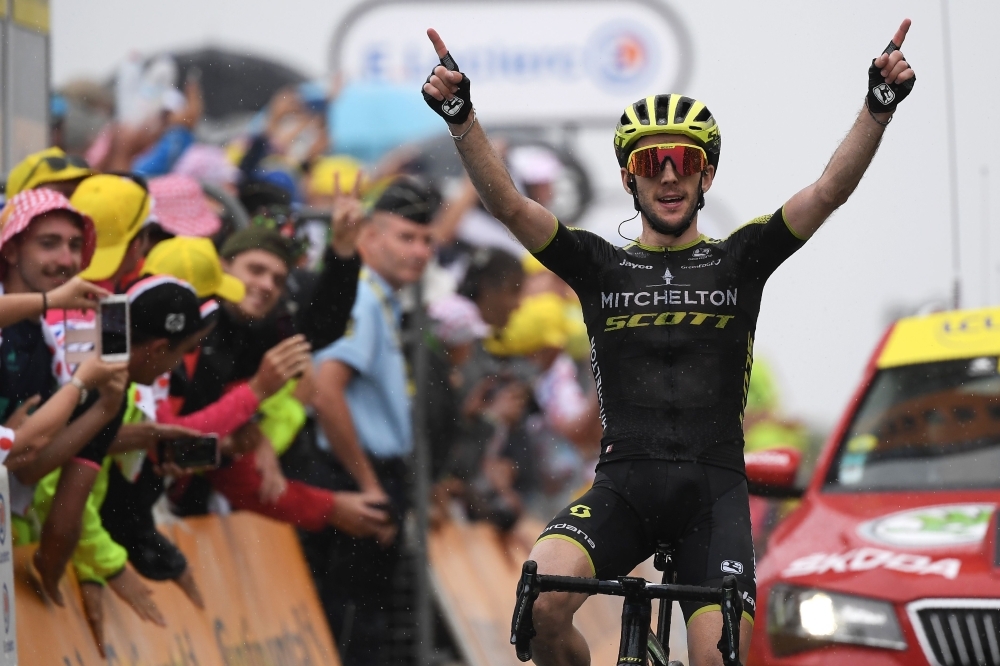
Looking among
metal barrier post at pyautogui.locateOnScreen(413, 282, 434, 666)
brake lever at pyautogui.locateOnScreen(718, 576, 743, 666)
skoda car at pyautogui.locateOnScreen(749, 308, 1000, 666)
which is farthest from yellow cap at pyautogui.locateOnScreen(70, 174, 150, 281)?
brake lever at pyautogui.locateOnScreen(718, 576, 743, 666)

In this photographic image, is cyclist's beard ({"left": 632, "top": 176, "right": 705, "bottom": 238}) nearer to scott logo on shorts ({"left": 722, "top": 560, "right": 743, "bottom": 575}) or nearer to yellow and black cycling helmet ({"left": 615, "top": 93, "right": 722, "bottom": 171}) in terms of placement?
yellow and black cycling helmet ({"left": 615, "top": 93, "right": 722, "bottom": 171})

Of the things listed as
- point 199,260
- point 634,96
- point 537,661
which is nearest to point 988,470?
point 537,661

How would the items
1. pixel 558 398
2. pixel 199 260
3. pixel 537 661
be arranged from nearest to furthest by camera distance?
pixel 537 661 → pixel 199 260 → pixel 558 398

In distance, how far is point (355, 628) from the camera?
8195 mm

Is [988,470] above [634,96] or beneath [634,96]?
beneath

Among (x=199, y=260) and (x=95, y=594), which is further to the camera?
(x=199, y=260)

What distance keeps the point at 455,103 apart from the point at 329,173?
18.1 feet

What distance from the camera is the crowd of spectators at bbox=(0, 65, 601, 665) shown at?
641 centimetres

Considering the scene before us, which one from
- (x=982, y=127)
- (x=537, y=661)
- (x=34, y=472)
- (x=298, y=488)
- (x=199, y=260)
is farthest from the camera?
(x=982, y=127)

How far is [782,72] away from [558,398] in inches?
110

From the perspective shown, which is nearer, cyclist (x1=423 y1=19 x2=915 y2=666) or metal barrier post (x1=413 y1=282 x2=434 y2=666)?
cyclist (x1=423 y1=19 x2=915 y2=666)

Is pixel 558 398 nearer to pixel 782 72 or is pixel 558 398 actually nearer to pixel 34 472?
pixel 782 72

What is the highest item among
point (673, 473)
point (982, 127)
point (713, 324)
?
point (982, 127)

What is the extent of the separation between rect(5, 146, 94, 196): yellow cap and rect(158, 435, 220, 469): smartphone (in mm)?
1264
